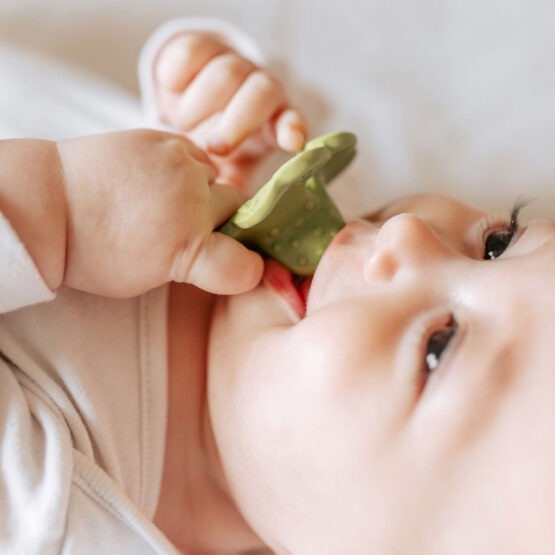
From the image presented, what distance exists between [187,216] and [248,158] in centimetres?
35

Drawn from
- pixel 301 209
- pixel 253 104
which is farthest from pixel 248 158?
pixel 301 209

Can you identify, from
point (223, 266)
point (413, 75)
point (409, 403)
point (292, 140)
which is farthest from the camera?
point (413, 75)

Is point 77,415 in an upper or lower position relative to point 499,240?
lower

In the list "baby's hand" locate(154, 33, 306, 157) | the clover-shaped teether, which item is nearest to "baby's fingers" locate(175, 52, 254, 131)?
"baby's hand" locate(154, 33, 306, 157)

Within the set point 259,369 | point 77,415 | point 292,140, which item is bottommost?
point 77,415

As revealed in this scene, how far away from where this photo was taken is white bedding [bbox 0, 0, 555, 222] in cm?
126

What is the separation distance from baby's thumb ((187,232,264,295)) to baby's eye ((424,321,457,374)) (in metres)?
0.20

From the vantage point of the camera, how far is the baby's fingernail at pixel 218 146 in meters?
1.02

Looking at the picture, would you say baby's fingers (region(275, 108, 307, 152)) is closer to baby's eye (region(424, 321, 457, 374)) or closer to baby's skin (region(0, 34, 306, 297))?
baby's skin (region(0, 34, 306, 297))

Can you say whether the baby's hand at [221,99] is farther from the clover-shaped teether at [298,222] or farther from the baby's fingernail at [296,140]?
the clover-shaped teether at [298,222]

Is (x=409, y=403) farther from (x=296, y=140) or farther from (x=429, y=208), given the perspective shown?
(x=296, y=140)

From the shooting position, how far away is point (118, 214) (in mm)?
772

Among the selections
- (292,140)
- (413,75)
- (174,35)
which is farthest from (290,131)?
(413,75)

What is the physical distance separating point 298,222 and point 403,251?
0.50 feet
